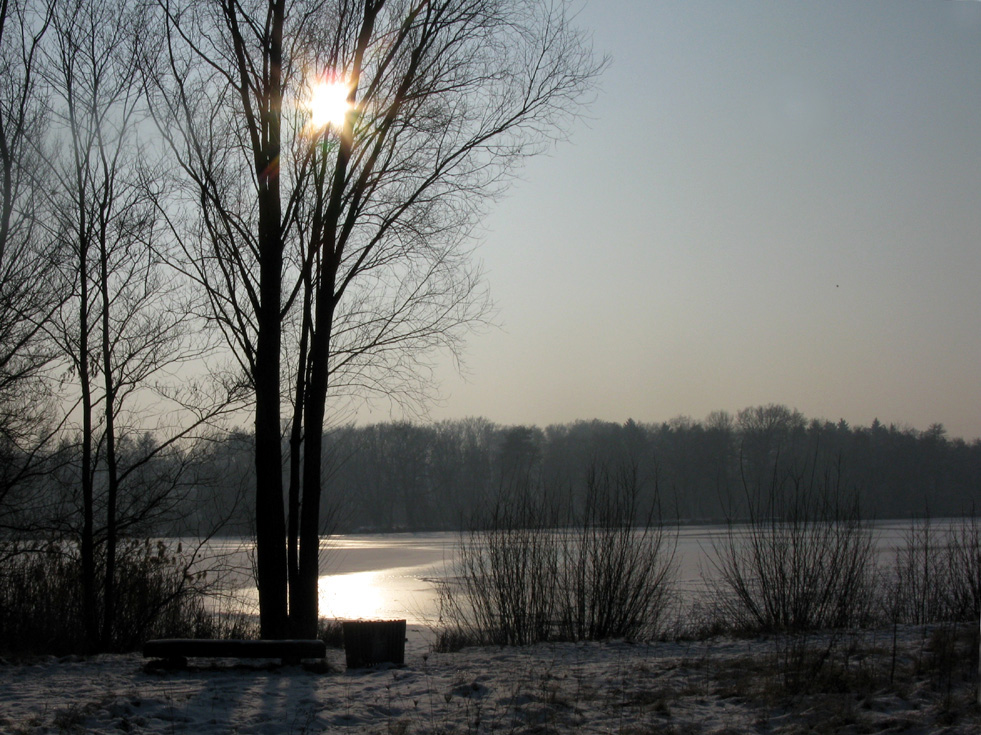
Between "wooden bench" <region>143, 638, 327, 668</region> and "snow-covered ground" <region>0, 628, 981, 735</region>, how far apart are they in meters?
0.15

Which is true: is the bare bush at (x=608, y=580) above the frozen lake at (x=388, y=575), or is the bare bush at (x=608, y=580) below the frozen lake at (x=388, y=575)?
above

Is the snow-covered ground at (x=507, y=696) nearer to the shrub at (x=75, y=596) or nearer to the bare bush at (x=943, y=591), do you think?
the shrub at (x=75, y=596)

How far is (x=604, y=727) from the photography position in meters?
5.70

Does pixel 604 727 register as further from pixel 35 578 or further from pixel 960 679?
pixel 35 578

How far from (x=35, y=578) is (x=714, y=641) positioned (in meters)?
8.96

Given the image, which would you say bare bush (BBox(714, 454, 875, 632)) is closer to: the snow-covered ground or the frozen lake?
the frozen lake

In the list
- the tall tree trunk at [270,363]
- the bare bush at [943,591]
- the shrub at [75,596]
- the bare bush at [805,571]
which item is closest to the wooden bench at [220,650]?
the tall tree trunk at [270,363]

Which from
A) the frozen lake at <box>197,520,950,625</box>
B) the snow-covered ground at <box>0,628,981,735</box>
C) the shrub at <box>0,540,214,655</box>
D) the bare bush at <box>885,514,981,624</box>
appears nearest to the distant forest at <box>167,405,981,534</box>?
the frozen lake at <box>197,520,950,625</box>

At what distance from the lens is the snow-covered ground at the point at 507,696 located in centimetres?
559

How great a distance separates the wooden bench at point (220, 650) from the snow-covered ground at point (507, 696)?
0.50 ft

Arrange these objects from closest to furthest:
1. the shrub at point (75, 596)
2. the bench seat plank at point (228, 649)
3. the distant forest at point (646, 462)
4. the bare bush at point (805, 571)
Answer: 1. the bench seat plank at point (228, 649)
2. the shrub at point (75, 596)
3. the bare bush at point (805, 571)
4. the distant forest at point (646, 462)

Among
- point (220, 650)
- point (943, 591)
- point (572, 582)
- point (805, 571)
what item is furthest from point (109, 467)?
point (943, 591)

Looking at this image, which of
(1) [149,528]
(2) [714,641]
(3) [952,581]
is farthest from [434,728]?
(3) [952,581]

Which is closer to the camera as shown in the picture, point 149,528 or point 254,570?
point 149,528
